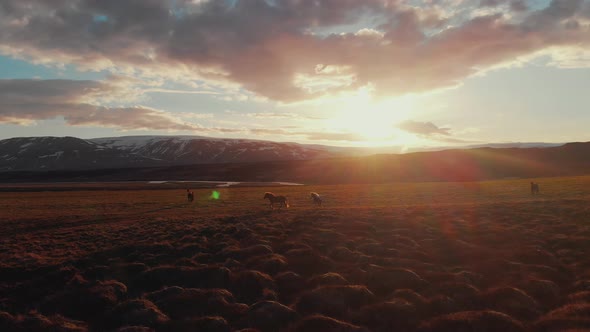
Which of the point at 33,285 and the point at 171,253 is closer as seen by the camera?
the point at 33,285

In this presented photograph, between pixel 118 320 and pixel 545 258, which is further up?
pixel 545 258

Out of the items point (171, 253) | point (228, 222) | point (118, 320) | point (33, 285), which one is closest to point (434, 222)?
point (228, 222)

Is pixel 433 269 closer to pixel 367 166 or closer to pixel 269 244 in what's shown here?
pixel 269 244

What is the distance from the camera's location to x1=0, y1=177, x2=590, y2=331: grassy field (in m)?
12.5

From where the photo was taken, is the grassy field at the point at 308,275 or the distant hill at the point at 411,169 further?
the distant hill at the point at 411,169

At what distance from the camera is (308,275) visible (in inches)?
667

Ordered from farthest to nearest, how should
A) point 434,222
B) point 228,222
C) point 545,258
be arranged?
1. point 228,222
2. point 434,222
3. point 545,258

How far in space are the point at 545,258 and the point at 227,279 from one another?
1606cm

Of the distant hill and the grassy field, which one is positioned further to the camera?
the distant hill

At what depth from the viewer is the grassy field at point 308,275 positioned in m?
12.5

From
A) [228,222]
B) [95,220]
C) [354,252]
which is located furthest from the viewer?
[95,220]

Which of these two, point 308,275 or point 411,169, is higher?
point 411,169

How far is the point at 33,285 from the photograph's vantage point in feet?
52.6

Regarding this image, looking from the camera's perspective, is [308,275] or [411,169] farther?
[411,169]
